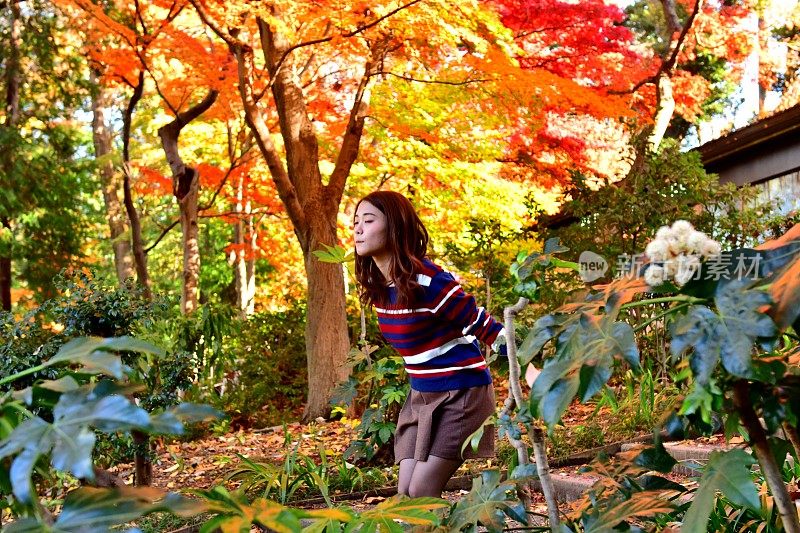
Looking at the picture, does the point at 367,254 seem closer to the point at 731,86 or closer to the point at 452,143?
the point at 452,143

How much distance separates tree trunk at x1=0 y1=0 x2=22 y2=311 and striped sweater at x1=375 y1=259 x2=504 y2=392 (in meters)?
10.3

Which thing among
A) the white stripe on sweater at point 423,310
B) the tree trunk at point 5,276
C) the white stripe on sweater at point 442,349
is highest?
the tree trunk at point 5,276

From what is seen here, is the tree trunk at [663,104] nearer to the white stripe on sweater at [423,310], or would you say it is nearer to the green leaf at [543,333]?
the white stripe on sweater at [423,310]

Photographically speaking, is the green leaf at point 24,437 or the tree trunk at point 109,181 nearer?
the green leaf at point 24,437

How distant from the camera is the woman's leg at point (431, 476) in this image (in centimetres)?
276

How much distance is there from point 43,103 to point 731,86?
13607mm

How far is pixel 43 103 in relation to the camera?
42.3 feet

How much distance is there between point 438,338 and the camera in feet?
9.26

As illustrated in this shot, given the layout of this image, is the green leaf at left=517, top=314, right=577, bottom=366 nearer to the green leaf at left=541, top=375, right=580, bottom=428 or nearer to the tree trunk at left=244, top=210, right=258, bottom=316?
the green leaf at left=541, top=375, right=580, bottom=428

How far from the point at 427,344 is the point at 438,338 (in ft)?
0.15

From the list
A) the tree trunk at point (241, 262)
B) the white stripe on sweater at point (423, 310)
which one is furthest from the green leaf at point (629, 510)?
the tree trunk at point (241, 262)

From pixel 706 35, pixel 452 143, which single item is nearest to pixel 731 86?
pixel 706 35

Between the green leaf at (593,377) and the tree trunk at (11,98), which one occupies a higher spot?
the tree trunk at (11,98)

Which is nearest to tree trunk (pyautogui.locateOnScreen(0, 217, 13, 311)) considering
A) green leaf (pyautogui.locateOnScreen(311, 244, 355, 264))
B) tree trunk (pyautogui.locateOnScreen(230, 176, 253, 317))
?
tree trunk (pyautogui.locateOnScreen(230, 176, 253, 317))
